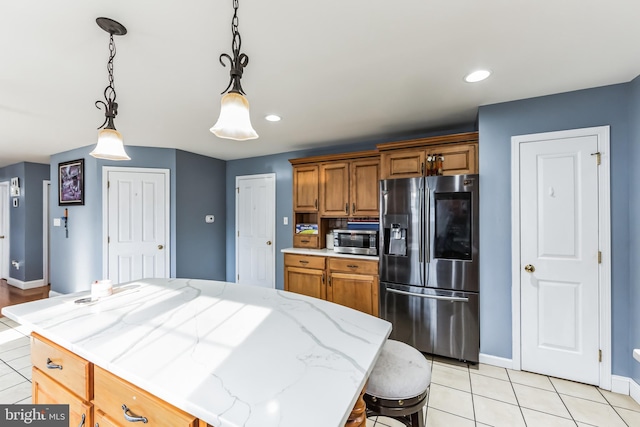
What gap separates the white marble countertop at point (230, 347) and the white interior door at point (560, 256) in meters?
1.86

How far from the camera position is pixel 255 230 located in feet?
15.2

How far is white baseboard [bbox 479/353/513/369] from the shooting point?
2479 millimetres

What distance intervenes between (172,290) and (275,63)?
5.38ft

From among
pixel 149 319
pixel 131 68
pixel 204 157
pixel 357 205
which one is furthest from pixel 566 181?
pixel 204 157

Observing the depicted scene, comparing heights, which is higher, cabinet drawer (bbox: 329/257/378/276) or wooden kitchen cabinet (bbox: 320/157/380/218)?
wooden kitchen cabinet (bbox: 320/157/380/218)

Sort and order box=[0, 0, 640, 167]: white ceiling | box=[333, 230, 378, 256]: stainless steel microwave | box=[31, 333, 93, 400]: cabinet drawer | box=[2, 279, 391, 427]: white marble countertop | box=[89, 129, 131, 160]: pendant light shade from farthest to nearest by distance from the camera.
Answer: box=[333, 230, 378, 256]: stainless steel microwave → box=[89, 129, 131, 160]: pendant light shade → box=[0, 0, 640, 167]: white ceiling → box=[31, 333, 93, 400]: cabinet drawer → box=[2, 279, 391, 427]: white marble countertop

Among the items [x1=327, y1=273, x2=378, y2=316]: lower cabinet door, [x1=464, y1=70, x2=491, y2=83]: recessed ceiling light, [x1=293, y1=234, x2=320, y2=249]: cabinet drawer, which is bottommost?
[x1=327, y1=273, x2=378, y2=316]: lower cabinet door

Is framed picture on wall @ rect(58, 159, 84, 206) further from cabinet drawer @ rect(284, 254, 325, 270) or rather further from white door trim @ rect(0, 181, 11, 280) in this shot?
cabinet drawer @ rect(284, 254, 325, 270)

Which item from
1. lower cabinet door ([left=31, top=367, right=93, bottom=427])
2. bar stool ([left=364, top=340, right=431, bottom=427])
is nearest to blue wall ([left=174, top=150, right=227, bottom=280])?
lower cabinet door ([left=31, top=367, right=93, bottom=427])

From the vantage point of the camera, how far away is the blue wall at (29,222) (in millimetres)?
5223

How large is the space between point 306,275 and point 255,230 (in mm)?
1517

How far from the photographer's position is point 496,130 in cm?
251

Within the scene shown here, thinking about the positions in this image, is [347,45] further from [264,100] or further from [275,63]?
[264,100]

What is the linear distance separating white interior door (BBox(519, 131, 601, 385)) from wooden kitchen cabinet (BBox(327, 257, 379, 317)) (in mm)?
1333
